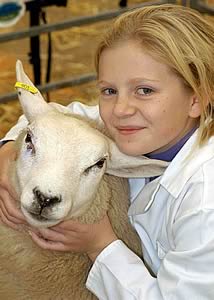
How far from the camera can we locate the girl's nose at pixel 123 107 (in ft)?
4.27

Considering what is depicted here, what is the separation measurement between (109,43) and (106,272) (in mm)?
452

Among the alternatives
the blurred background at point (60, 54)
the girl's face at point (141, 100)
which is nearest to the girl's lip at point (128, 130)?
the girl's face at point (141, 100)

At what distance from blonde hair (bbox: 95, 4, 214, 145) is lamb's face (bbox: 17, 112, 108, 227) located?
19 centimetres

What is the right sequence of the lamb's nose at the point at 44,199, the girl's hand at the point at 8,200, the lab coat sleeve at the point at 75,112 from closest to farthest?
1. the lamb's nose at the point at 44,199
2. the girl's hand at the point at 8,200
3. the lab coat sleeve at the point at 75,112

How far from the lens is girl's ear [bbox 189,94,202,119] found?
1344mm

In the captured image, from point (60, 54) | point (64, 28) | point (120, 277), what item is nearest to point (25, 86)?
point (120, 277)

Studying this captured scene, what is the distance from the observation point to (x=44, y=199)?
1174 millimetres

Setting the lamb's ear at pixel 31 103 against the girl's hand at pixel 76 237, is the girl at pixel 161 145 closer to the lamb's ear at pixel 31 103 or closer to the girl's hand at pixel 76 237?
the girl's hand at pixel 76 237

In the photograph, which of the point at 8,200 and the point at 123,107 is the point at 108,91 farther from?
Result: the point at 8,200

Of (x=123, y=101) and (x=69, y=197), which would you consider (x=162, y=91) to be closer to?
(x=123, y=101)

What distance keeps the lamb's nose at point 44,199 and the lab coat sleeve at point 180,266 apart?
238mm

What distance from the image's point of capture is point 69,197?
1.22 m

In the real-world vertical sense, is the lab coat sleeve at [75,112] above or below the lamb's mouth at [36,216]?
below

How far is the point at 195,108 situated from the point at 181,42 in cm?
13
